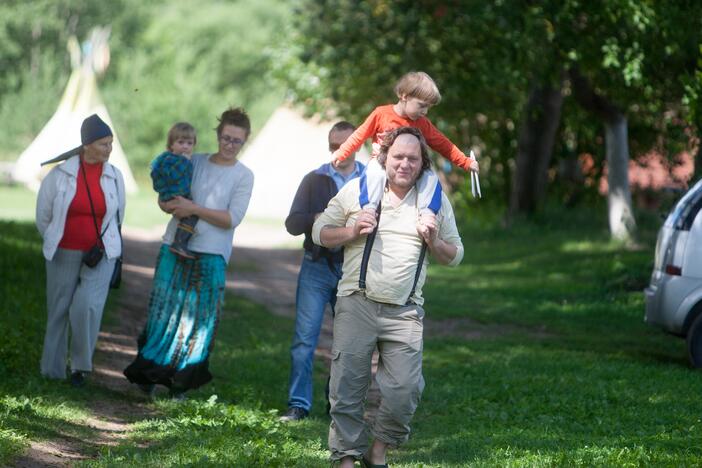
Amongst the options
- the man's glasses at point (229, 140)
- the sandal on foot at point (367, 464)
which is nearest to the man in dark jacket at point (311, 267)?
the man's glasses at point (229, 140)

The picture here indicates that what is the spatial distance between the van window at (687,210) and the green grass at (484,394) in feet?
4.39

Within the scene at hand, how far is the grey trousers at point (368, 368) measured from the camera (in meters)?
6.61

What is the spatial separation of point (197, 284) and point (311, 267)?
931mm

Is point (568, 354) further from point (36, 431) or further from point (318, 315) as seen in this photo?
point (36, 431)

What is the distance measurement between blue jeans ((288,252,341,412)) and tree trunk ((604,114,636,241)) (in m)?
14.9

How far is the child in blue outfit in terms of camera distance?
352 inches

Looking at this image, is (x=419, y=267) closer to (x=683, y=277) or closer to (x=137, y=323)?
(x=683, y=277)

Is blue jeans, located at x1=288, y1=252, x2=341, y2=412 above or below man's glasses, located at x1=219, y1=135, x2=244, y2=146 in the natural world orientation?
below

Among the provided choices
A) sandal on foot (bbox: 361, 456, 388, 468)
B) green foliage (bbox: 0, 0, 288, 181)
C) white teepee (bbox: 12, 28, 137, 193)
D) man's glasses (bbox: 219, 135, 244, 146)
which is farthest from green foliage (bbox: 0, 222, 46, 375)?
green foliage (bbox: 0, 0, 288, 181)

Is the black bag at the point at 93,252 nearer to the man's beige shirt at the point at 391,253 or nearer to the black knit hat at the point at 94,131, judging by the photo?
the black knit hat at the point at 94,131

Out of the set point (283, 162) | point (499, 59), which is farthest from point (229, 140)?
point (283, 162)

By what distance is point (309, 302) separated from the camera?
8.81 metres

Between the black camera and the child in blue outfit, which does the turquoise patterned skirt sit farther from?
the black camera

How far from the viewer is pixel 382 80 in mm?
24859
